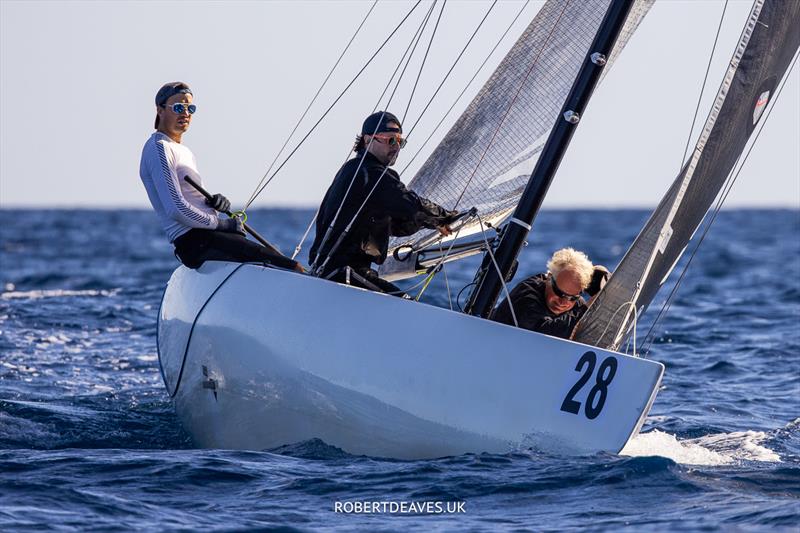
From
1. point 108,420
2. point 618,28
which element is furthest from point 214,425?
point 618,28

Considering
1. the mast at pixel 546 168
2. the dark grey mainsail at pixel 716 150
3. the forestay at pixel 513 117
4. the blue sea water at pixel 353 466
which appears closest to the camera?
the blue sea water at pixel 353 466

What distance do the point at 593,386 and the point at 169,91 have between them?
237cm

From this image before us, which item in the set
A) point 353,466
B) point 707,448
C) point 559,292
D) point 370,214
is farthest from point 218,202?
point 707,448

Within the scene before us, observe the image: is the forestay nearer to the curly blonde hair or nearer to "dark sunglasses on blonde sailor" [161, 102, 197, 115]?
the curly blonde hair

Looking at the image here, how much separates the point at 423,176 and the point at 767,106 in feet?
6.19

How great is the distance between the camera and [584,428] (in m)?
4.92

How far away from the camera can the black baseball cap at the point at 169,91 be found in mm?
5801

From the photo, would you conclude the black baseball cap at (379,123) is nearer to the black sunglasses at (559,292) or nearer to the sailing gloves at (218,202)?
the sailing gloves at (218,202)

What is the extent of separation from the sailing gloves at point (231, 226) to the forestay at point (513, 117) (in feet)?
3.03

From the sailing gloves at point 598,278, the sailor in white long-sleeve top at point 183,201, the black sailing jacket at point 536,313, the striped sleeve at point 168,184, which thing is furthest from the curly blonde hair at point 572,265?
the striped sleeve at point 168,184

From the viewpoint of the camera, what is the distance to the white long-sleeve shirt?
18.7 ft

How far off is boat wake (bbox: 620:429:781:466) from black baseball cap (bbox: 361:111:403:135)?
172cm

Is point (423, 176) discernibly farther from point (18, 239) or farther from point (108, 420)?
point (18, 239)

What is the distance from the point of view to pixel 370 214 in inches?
221
